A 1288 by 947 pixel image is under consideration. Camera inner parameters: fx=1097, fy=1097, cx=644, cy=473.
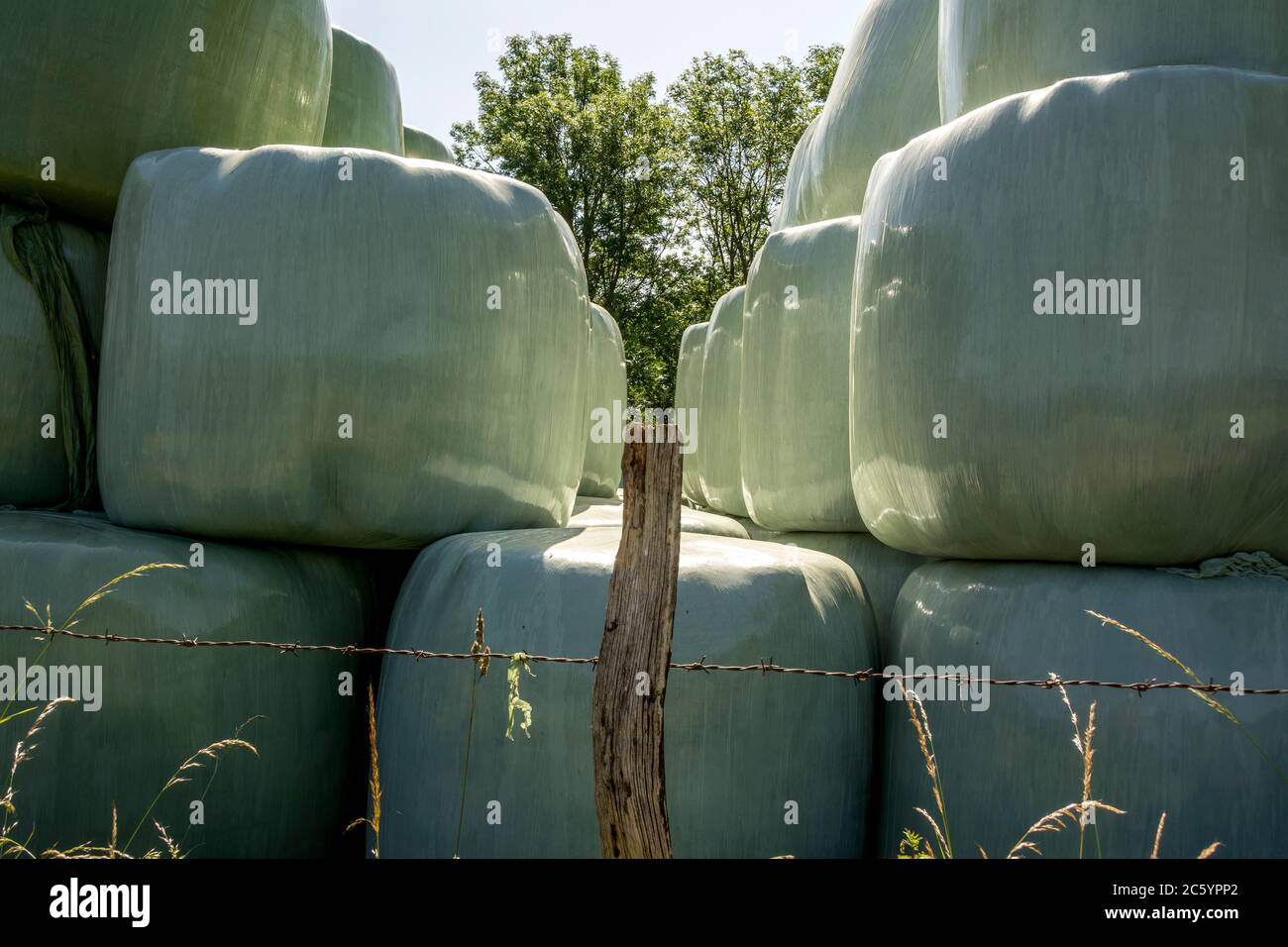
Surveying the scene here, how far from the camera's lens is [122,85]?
10.9ft

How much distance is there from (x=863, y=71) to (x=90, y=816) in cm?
373

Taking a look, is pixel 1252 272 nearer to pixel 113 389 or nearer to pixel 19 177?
pixel 113 389

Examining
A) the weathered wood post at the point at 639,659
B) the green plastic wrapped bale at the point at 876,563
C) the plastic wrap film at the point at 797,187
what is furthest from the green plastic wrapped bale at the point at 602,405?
the weathered wood post at the point at 639,659

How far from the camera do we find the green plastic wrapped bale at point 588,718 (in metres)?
2.63

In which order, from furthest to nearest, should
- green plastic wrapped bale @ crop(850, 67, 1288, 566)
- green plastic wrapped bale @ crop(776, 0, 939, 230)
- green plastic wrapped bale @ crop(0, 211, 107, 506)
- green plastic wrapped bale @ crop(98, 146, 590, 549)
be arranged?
green plastic wrapped bale @ crop(776, 0, 939, 230), green plastic wrapped bale @ crop(0, 211, 107, 506), green plastic wrapped bale @ crop(98, 146, 590, 549), green plastic wrapped bale @ crop(850, 67, 1288, 566)

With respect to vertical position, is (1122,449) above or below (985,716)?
above

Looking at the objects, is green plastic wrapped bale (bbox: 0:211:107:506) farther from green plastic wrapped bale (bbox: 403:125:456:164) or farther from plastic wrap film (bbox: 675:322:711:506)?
plastic wrap film (bbox: 675:322:711:506)

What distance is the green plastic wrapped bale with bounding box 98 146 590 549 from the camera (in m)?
3.00

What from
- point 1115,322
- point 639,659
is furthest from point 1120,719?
point 639,659

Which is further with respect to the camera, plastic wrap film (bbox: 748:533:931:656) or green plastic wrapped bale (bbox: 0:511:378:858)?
plastic wrap film (bbox: 748:533:931:656)

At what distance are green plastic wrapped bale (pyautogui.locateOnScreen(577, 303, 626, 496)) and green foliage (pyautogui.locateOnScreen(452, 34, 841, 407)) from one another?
364 inches

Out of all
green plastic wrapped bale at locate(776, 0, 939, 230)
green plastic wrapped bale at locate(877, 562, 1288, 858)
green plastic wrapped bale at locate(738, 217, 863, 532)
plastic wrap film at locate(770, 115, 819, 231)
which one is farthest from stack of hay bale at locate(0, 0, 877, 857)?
plastic wrap film at locate(770, 115, 819, 231)
